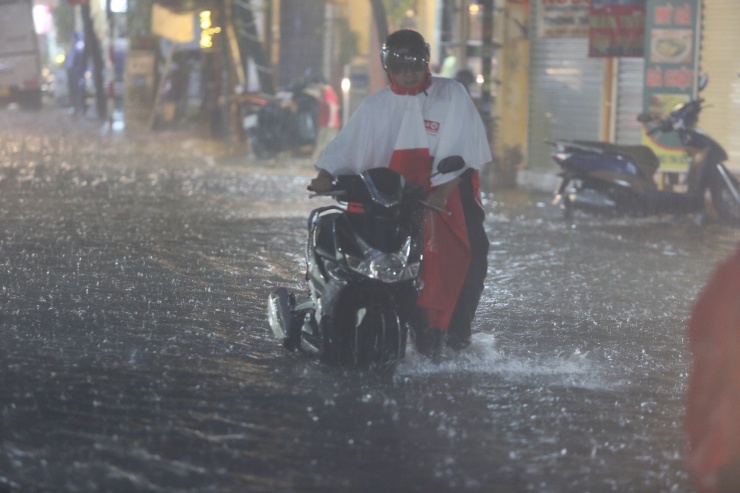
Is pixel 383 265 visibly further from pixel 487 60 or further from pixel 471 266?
pixel 487 60

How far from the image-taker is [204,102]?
2989cm

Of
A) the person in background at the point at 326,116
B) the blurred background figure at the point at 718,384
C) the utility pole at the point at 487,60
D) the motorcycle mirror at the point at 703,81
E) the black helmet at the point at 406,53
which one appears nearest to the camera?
the blurred background figure at the point at 718,384

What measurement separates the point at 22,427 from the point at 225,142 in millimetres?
19641

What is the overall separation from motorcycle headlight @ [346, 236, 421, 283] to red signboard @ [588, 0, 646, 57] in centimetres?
976

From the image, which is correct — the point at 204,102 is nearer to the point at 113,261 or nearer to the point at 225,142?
the point at 225,142

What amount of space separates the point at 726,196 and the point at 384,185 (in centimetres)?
797

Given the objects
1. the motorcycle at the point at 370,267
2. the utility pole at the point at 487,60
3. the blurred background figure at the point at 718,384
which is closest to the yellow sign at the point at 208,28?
the utility pole at the point at 487,60

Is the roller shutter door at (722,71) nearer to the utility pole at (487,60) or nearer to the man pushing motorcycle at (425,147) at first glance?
the utility pole at (487,60)

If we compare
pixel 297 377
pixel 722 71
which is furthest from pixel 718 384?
pixel 722 71

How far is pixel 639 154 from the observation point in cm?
1338

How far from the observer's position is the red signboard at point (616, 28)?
14977 millimetres

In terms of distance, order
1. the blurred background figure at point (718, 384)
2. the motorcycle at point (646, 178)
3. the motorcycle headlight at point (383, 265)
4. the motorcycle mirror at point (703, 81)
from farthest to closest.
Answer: the motorcycle mirror at point (703, 81), the motorcycle at point (646, 178), the motorcycle headlight at point (383, 265), the blurred background figure at point (718, 384)

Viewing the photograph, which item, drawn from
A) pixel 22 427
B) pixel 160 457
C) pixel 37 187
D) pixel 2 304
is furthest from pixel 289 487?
pixel 37 187

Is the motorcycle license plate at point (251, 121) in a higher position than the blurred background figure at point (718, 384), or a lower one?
lower
